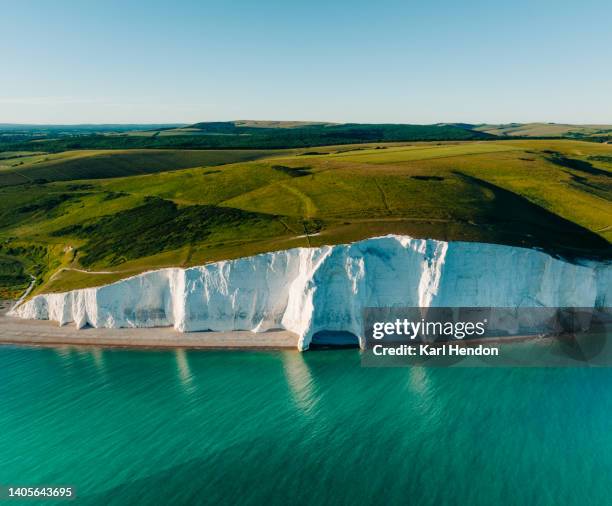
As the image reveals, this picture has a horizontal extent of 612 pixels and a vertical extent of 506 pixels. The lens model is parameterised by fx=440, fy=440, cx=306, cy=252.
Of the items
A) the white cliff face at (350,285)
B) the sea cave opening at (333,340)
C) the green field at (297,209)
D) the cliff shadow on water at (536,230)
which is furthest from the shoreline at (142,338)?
the cliff shadow on water at (536,230)

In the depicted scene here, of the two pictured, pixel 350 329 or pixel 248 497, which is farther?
pixel 350 329

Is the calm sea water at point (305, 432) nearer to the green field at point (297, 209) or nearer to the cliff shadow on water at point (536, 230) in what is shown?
the green field at point (297, 209)

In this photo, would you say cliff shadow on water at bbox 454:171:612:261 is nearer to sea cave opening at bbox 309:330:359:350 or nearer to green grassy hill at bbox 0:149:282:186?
sea cave opening at bbox 309:330:359:350

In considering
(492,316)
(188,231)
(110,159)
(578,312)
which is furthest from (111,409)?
(110,159)

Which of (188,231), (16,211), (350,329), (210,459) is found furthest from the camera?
(16,211)

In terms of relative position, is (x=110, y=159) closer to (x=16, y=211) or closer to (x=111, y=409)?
(x=16, y=211)

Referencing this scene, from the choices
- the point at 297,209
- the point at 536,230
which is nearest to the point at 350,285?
the point at 297,209

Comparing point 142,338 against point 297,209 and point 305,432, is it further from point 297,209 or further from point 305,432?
point 297,209
